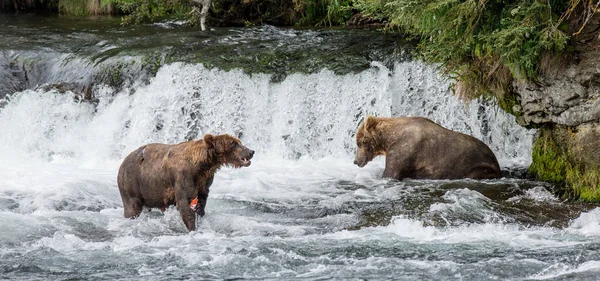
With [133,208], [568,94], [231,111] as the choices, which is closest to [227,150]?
[133,208]

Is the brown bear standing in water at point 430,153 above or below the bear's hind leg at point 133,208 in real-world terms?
above

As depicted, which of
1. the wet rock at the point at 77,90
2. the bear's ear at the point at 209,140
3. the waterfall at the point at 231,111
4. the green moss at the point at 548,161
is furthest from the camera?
the wet rock at the point at 77,90

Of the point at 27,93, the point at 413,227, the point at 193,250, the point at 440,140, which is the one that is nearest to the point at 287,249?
the point at 193,250

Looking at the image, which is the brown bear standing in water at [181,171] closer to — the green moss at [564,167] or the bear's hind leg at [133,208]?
the bear's hind leg at [133,208]

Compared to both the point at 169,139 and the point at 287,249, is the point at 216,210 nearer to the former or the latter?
the point at 287,249

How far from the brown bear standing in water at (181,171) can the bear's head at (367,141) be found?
3214 mm

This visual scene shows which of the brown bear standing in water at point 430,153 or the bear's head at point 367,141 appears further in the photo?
the bear's head at point 367,141

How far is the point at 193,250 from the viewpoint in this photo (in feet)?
29.2

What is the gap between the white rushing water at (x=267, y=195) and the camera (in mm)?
8445

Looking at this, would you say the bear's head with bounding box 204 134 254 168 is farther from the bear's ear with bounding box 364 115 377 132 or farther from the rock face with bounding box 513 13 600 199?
the rock face with bounding box 513 13 600 199

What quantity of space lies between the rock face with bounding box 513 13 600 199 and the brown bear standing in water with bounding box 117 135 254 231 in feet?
12.1

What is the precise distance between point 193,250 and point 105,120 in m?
7.19

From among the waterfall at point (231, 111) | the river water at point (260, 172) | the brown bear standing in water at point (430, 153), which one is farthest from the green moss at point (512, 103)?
the waterfall at point (231, 111)

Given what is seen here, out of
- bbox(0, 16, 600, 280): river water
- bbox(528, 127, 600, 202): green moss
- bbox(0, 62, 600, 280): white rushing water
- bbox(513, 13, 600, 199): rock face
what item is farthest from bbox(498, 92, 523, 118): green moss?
bbox(0, 16, 600, 280): river water
